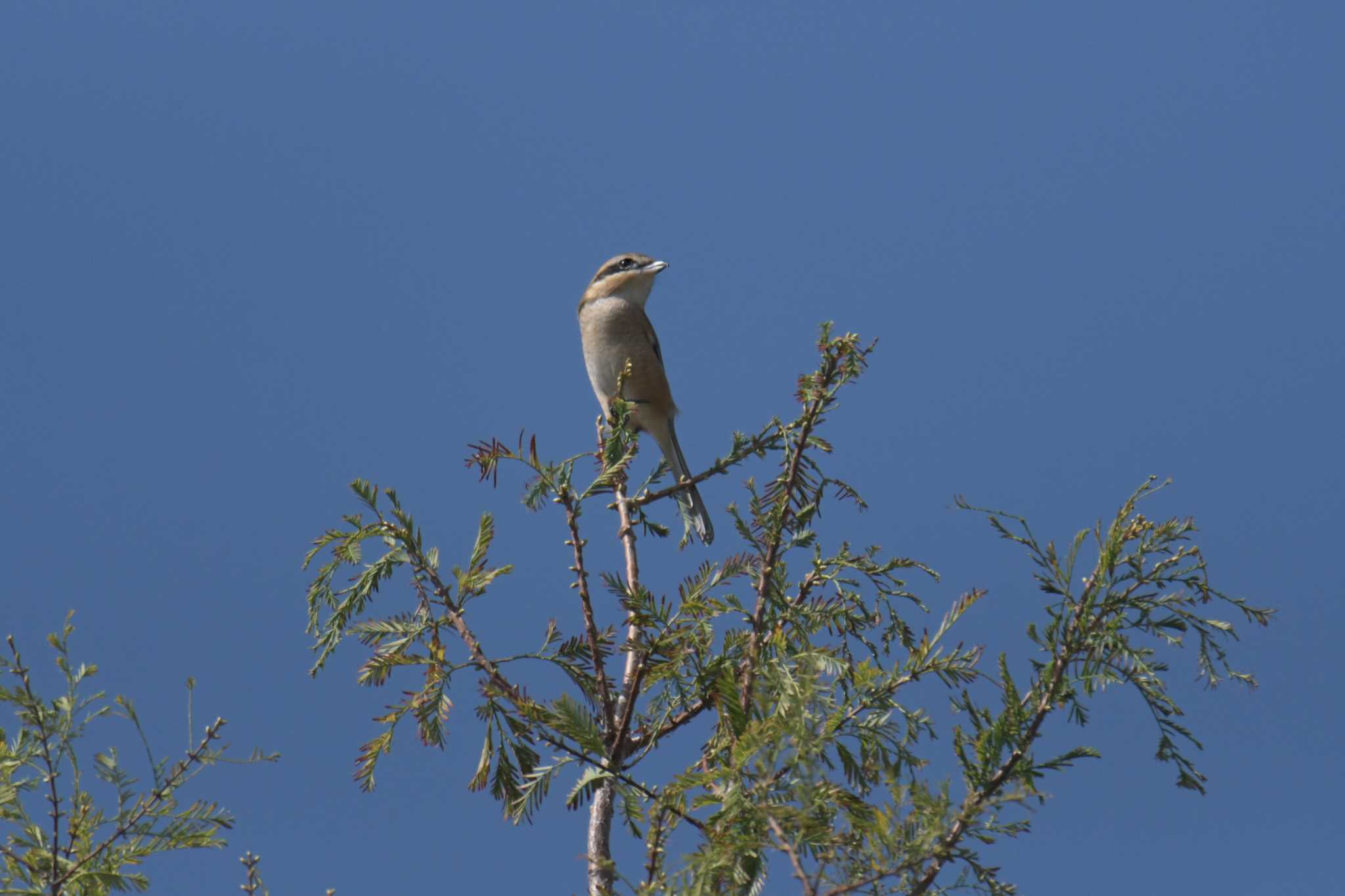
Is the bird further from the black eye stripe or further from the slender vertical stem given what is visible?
the slender vertical stem

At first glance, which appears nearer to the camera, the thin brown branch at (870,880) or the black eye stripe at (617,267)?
the thin brown branch at (870,880)

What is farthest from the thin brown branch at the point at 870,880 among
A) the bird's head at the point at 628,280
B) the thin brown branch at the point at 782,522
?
the bird's head at the point at 628,280

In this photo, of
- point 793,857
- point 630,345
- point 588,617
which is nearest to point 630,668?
point 588,617

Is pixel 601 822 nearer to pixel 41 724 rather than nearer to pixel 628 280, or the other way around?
pixel 41 724

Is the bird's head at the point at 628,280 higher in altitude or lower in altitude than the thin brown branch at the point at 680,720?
higher

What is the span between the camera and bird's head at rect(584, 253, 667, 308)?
31.3 feet

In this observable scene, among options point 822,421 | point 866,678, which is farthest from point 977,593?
point 822,421

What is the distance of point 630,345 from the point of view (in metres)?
9.19

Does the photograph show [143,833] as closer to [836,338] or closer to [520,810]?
[520,810]

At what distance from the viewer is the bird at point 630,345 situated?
8641 mm

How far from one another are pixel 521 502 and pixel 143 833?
170 centimetres

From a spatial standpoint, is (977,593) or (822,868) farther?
(977,593)

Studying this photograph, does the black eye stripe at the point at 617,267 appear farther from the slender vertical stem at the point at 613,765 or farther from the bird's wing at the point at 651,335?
the slender vertical stem at the point at 613,765

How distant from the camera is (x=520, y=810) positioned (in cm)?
393
